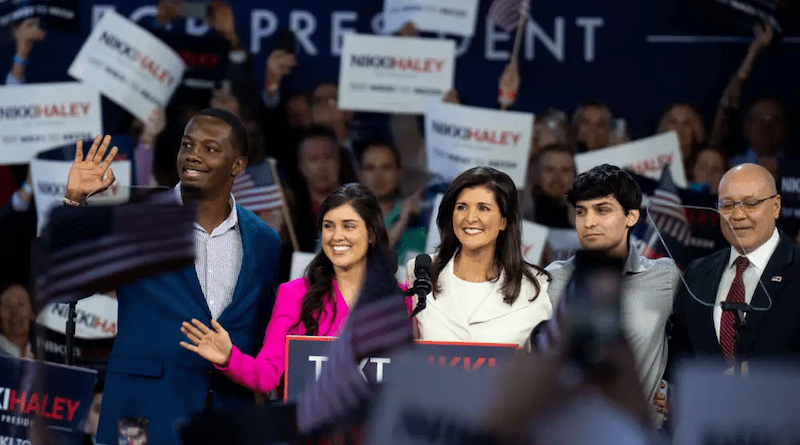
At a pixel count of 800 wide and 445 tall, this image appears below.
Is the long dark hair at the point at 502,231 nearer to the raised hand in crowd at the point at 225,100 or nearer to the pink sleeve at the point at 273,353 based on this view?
the pink sleeve at the point at 273,353

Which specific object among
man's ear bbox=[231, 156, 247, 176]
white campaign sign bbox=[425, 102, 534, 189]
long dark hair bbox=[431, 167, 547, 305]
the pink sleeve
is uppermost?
white campaign sign bbox=[425, 102, 534, 189]

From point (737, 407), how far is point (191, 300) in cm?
165

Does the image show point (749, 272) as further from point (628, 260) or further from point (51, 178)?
point (51, 178)

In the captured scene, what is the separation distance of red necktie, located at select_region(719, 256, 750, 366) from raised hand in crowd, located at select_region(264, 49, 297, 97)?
3.22 meters

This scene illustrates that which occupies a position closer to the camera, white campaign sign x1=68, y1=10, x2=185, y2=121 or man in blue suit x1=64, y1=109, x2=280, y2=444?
man in blue suit x1=64, y1=109, x2=280, y2=444

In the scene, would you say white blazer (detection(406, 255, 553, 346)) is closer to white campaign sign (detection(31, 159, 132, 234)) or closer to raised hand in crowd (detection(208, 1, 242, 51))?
white campaign sign (detection(31, 159, 132, 234))

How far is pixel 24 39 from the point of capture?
19.4 feet

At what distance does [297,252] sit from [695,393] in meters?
3.24

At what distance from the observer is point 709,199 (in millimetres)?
3939

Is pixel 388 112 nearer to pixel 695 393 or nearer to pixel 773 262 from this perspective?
pixel 773 262

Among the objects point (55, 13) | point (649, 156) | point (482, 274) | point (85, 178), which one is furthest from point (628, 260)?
point (55, 13)

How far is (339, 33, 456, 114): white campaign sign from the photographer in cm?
582

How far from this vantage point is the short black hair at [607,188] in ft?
10.8

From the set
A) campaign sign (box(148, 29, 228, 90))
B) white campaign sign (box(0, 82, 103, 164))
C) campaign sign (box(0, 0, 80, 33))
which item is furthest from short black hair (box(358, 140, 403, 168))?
campaign sign (box(0, 0, 80, 33))
